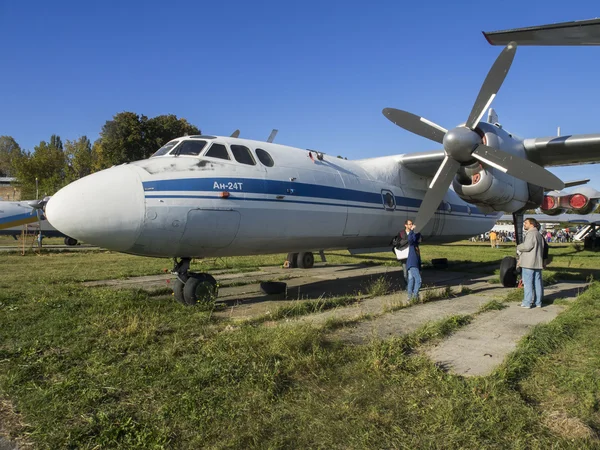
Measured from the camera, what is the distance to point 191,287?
741 centimetres

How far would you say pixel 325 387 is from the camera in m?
3.85

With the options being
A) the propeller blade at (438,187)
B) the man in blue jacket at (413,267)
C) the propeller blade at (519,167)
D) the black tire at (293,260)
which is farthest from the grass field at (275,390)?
the black tire at (293,260)

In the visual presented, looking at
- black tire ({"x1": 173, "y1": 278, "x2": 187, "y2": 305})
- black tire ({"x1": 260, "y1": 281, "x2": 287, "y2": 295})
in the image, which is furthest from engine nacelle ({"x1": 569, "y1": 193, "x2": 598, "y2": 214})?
black tire ({"x1": 173, "y1": 278, "x2": 187, "y2": 305})

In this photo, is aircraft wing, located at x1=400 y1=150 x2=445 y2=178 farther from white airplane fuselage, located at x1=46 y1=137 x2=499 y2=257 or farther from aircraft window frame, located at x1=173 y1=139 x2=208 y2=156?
aircraft window frame, located at x1=173 y1=139 x2=208 y2=156

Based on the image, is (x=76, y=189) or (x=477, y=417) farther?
(x=76, y=189)

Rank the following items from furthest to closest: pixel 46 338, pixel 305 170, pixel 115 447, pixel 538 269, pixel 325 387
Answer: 1. pixel 305 170
2. pixel 538 269
3. pixel 46 338
4. pixel 325 387
5. pixel 115 447

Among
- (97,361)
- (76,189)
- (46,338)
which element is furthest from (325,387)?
(76,189)

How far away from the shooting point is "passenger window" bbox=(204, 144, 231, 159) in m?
7.70

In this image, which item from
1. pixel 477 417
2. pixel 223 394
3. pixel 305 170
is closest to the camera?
pixel 477 417

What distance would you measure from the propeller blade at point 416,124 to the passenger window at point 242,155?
13.2ft

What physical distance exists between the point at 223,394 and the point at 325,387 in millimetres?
929

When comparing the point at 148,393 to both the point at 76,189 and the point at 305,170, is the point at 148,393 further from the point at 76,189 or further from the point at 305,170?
the point at 305,170

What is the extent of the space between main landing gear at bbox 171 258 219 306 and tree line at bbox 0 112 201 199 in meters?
25.8

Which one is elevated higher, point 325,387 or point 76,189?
point 76,189
